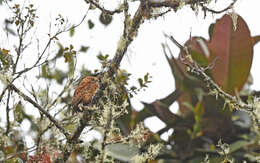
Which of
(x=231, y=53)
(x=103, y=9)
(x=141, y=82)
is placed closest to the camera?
(x=103, y=9)

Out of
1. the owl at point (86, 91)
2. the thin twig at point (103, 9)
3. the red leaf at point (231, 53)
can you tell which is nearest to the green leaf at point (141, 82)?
the owl at point (86, 91)

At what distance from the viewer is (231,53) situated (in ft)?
9.12

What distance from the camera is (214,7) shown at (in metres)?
1.05

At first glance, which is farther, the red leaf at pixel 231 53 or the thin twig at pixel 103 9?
the red leaf at pixel 231 53

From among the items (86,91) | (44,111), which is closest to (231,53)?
(86,91)

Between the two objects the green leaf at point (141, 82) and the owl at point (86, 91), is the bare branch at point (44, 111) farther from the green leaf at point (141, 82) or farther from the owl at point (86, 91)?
the green leaf at point (141, 82)

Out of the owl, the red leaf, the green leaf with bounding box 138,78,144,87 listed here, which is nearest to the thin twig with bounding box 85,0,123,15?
the owl

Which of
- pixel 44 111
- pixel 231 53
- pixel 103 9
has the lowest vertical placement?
pixel 44 111

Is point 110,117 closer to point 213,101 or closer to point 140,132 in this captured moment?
point 140,132

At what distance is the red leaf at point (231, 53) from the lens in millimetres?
2686

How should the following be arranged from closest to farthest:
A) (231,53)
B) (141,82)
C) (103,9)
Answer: (103,9)
(141,82)
(231,53)

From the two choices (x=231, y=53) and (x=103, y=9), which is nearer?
(x=103, y=9)

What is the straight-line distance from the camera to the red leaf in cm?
269

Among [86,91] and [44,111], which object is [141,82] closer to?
[86,91]
